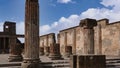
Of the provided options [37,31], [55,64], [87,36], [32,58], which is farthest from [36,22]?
[87,36]

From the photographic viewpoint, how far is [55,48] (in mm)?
→ 16438

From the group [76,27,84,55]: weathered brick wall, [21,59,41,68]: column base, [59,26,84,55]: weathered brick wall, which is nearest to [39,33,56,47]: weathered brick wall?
[59,26,84,55]: weathered brick wall

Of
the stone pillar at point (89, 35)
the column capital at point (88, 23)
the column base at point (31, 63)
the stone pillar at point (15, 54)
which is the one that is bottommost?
the column base at point (31, 63)

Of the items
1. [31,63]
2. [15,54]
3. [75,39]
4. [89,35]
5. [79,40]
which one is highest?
[75,39]

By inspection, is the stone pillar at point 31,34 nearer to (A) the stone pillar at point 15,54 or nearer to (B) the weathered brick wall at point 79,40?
→ (A) the stone pillar at point 15,54

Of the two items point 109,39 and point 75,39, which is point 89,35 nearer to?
point 109,39

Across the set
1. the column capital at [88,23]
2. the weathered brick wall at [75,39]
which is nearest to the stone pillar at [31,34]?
the column capital at [88,23]

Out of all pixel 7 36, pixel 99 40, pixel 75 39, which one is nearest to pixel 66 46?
pixel 99 40

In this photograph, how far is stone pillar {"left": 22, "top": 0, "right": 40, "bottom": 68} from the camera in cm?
1004

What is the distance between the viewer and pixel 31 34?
10.2 metres

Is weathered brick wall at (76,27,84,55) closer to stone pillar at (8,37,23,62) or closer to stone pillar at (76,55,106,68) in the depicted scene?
stone pillar at (8,37,23,62)

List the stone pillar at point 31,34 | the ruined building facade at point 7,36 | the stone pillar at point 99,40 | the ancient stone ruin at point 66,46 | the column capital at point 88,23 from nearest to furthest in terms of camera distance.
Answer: the ancient stone ruin at point 66,46, the stone pillar at point 31,34, the column capital at point 88,23, the stone pillar at point 99,40, the ruined building facade at point 7,36

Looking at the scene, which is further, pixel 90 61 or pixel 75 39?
pixel 75 39

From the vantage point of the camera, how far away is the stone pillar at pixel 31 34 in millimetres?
10039
